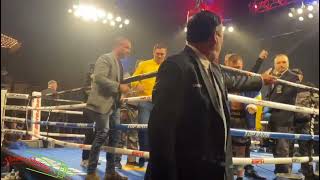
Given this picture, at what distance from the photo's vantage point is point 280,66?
427 cm

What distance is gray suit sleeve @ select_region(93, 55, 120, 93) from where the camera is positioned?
3.29 m

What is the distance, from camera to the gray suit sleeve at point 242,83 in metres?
Answer: 2.41

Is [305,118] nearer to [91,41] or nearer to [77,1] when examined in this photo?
[77,1]

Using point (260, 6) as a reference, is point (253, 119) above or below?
below

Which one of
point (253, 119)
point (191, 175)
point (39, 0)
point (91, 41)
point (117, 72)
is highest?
point (39, 0)

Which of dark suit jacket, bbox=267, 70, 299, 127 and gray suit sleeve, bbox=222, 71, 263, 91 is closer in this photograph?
gray suit sleeve, bbox=222, 71, 263, 91

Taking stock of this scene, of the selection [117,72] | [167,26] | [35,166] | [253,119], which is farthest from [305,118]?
[167,26]

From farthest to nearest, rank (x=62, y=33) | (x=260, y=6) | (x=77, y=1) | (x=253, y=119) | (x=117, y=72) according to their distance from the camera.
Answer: (x=62, y=33)
(x=77, y=1)
(x=260, y=6)
(x=253, y=119)
(x=117, y=72)

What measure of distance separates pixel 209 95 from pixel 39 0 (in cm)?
1120

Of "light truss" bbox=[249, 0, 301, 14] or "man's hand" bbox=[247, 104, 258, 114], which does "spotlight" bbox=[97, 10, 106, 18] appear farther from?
"man's hand" bbox=[247, 104, 258, 114]

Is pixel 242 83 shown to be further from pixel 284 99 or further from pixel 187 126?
pixel 284 99

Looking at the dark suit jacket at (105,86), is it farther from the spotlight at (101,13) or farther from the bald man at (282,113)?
the spotlight at (101,13)

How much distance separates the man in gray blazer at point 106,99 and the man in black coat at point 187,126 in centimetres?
158

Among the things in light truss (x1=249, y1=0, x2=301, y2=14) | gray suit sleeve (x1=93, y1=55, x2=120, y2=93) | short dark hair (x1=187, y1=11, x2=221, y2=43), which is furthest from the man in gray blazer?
light truss (x1=249, y1=0, x2=301, y2=14)
